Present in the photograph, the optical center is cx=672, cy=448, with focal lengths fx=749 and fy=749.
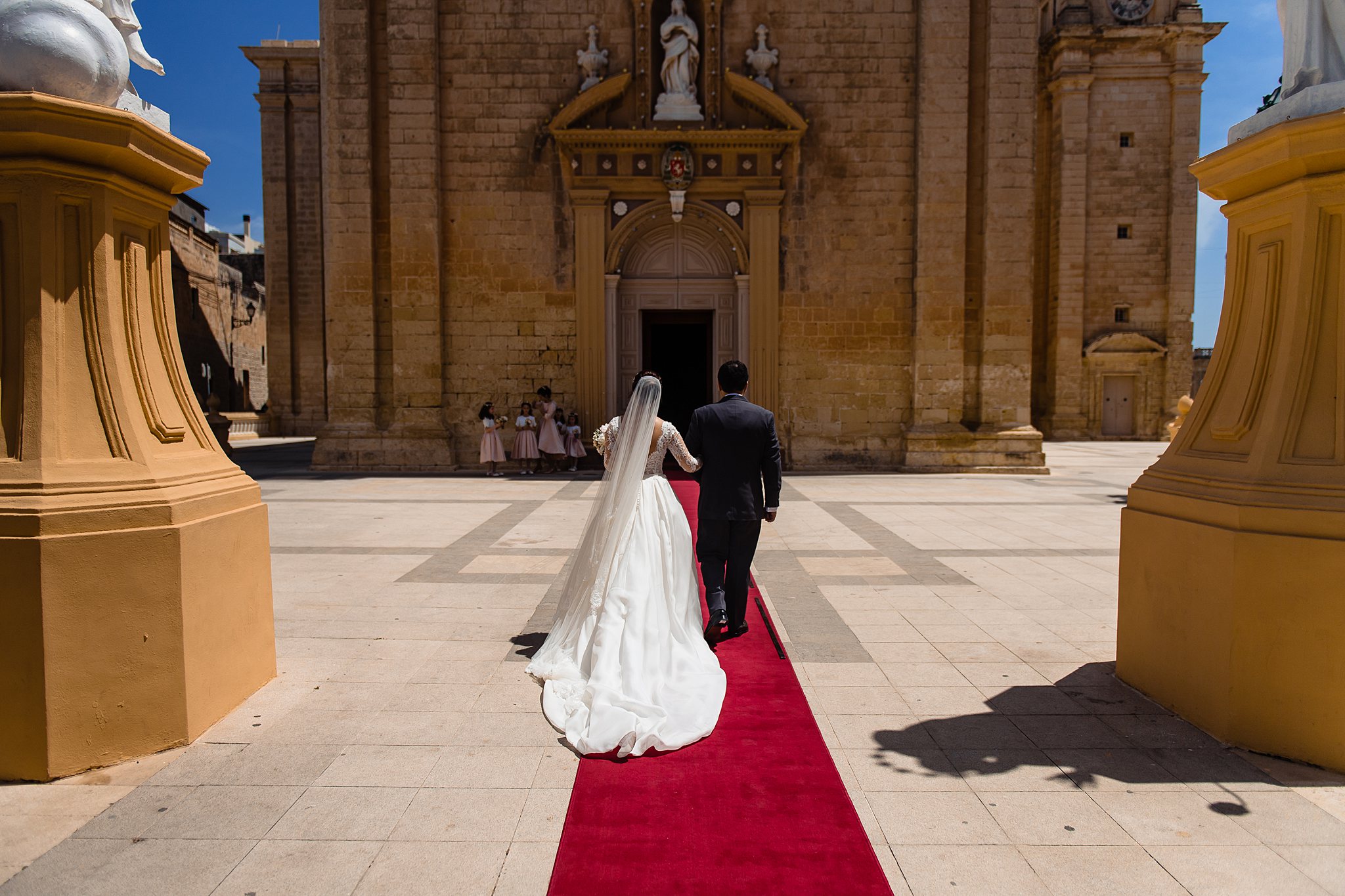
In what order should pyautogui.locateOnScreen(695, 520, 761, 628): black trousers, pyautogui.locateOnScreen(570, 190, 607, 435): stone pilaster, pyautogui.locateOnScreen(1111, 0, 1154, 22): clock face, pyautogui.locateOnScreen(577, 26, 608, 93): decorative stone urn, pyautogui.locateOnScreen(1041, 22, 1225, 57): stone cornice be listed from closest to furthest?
pyautogui.locateOnScreen(695, 520, 761, 628): black trousers → pyautogui.locateOnScreen(577, 26, 608, 93): decorative stone urn → pyautogui.locateOnScreen(570, 190, 607, 435): stone pilaster → pyautogui.locateOnScreen(1041, 22, 1225, 57): stone cornice → pyautogui.locateOnScreen(1111, 0, 1154, 22): clock face

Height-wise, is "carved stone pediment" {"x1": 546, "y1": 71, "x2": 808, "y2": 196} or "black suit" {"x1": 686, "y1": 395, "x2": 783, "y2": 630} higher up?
"carved stone pediment" {"x1": 546, "y1": 71, "x2": 808, "y2": 196}

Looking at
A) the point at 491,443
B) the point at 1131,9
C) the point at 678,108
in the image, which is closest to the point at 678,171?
the point at 678,108

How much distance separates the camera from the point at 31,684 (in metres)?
3.08

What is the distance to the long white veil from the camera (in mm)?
4324

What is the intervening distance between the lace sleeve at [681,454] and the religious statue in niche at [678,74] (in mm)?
12277

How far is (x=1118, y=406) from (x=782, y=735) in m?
27.8

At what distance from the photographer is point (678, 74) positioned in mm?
15102

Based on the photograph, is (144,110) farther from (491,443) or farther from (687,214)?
(687,214)

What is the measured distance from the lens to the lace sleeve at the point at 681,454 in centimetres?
473

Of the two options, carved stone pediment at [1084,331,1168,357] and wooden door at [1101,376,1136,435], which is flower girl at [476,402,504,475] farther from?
wooden door at [1101,376,1136,435]

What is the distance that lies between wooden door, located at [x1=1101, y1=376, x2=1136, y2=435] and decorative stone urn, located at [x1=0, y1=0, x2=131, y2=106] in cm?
2893

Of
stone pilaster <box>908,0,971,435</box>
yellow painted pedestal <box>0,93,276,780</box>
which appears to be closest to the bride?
yellow painted pedestal <box>0,93,276,780</box>

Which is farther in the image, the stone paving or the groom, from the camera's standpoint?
the groom

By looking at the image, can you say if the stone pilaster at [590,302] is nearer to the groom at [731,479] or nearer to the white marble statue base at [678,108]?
the white marble statue base at [678,108]
